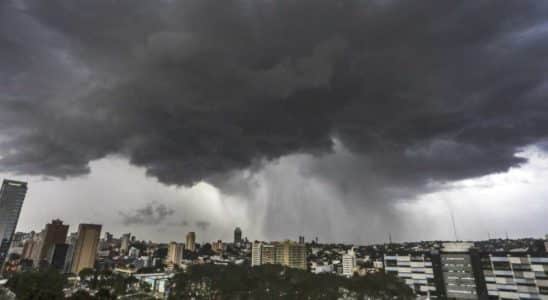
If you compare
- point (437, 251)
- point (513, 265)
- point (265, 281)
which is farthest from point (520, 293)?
point (265, 281)

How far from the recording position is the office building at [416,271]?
103 m

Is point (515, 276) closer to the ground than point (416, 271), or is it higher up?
closer to the ground

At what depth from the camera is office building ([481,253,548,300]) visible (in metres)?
81.9

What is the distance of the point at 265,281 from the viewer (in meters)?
104

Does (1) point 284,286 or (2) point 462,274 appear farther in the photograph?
(1) point 284,286

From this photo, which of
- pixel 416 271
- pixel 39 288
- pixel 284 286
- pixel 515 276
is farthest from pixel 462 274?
pixel 39 288

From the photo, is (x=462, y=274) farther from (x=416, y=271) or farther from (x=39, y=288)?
(x=39, y=288)

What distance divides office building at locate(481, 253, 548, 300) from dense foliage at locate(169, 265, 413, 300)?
24911 millimetres

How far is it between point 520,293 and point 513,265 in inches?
295

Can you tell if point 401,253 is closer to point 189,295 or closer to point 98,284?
point 189,295

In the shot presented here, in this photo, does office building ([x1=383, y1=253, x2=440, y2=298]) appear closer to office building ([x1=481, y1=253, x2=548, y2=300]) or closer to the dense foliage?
the dense foliage

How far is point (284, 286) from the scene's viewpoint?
313 ft

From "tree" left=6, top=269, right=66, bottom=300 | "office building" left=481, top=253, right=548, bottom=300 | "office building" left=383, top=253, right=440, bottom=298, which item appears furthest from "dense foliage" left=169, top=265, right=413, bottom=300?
"tree" left=6, top=269, right=66, bottom=300

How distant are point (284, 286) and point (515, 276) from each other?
225 feet
